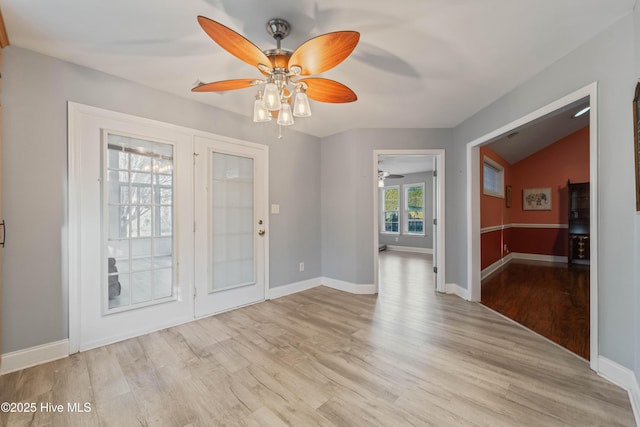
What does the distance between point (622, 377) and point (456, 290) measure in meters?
1.98

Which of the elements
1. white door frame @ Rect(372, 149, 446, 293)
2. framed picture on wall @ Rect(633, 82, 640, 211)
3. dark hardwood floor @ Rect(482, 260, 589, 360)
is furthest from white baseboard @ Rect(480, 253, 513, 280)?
framed picture on wall @ Rect(633, 82, 640, 211)

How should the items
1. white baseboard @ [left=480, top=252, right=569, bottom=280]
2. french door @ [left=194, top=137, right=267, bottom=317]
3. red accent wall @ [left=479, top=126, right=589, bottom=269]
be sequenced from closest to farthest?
french door @ [left=194, top=137, right=267, bottom=317]
white baseboard @ [left=480, top=252, right=569, bottom=280]
red accent wall @ [left=479, top=126, right=589, bottom=269]

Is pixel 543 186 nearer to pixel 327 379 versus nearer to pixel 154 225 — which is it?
pixel 327 379

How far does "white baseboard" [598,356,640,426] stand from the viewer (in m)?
1.50

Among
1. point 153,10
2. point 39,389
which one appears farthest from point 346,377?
point 153,10

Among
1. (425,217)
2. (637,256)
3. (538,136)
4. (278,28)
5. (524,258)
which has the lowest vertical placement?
(524,258)

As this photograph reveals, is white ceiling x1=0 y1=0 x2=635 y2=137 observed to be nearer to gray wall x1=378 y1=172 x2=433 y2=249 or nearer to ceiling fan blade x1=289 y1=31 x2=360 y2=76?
ceiling fan blade x1=289 y1=31 x2=360 y2=76

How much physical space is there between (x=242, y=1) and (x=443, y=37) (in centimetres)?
135

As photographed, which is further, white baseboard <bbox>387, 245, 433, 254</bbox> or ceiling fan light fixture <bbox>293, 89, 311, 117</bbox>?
white baseboard <bbox>387, 245, 433, 254</bbox>

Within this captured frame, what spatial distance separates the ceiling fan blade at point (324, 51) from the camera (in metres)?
1.28

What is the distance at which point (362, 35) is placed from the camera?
177 centimetres

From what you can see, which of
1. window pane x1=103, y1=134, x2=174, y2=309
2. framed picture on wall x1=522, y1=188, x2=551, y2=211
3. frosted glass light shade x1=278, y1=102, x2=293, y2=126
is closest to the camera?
frosted glass light shade x1=278, y1=102, x2=293, y2=126

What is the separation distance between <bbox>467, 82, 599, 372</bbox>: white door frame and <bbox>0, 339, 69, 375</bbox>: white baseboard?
4.04m

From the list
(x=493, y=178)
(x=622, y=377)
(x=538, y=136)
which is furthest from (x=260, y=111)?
(x=538, y=136)
